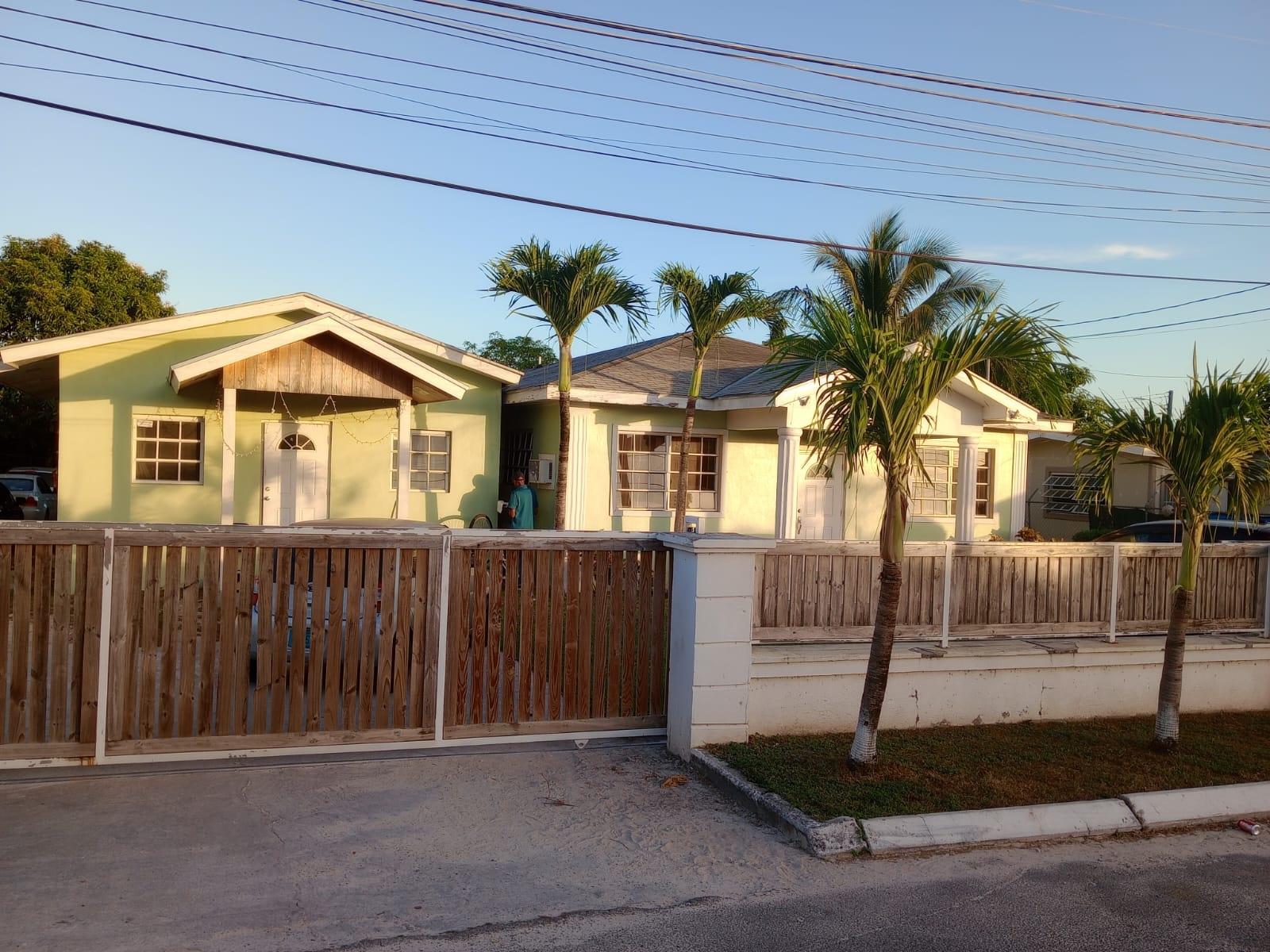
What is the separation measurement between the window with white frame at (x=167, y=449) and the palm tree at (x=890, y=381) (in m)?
11.8

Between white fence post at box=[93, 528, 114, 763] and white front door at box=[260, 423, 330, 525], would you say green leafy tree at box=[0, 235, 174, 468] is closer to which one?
white front door at box=[260, 423, 330, 525]

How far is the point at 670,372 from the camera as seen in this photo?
18203 mm

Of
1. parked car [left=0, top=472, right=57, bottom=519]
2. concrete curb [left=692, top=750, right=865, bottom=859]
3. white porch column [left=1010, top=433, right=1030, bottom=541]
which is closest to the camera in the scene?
concrete curb [left=692, top=750, right=865, bottom=859]

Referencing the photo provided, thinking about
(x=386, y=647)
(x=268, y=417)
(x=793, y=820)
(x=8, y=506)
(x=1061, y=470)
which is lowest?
(x=793, y=820)

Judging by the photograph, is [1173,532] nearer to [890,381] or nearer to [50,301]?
[890,381]

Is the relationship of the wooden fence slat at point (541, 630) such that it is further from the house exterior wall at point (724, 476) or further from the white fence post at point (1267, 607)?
the house exterior wall at point (724, 476)

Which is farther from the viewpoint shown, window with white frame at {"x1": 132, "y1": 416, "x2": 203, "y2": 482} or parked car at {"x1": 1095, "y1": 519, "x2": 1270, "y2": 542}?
window with white frame at {"x1": 132, "y1": 416, "x2": 203, "y2": 482}

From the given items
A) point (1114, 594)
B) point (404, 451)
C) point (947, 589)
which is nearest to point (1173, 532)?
point (1114, 594)

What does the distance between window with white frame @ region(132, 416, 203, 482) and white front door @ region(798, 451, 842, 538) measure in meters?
10.4

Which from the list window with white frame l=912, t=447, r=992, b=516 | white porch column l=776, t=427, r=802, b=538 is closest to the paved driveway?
white porch column l=776, t=427, r=802, b=538

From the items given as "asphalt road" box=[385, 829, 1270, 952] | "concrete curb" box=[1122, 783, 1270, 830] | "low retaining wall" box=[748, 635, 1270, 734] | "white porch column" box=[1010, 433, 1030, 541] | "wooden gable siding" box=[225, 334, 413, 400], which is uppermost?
"wooden gable siding" box=[225, 334, 413, 400]

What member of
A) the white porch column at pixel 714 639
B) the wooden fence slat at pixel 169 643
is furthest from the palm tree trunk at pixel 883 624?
the wooden fence slat at pixel 169 643

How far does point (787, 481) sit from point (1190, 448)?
8503 mm

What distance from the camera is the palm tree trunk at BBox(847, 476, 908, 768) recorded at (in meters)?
6.50
